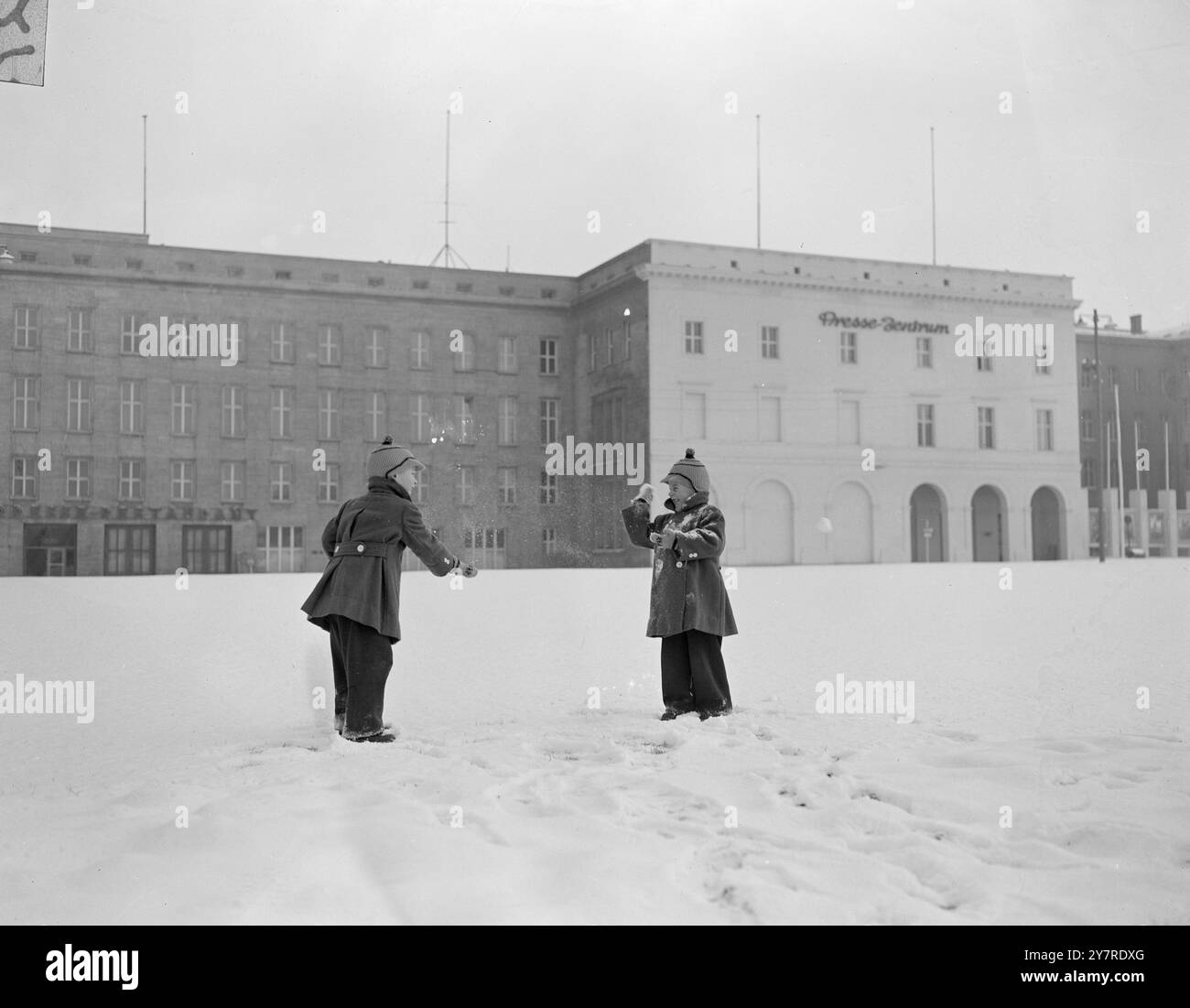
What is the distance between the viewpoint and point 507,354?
1597 cm

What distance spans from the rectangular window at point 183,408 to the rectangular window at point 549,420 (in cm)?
518

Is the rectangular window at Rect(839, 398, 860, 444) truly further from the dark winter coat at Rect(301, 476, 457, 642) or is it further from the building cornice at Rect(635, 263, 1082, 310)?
the dark winter coat at Rect(301, 476, 457, 642)

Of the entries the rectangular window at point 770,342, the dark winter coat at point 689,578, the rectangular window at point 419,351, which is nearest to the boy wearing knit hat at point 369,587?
the dark winter coat at point 689,578

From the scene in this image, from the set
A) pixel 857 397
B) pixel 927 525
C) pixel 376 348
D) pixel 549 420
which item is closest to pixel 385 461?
pixel 376 348

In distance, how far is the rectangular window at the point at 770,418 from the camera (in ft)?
51.3

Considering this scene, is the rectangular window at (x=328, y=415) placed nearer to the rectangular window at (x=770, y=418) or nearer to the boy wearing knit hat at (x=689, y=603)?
the rectangular window at (x=770, y=418)

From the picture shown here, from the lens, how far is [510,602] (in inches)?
443

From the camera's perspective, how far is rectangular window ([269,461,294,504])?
15.4 metres

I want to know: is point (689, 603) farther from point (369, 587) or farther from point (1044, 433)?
point (1044, 433)

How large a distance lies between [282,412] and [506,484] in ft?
11.7

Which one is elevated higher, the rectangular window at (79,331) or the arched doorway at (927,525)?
the rectangular window at (79,331)

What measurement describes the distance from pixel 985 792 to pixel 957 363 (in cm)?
1389

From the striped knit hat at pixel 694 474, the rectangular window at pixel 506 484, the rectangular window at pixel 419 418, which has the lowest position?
the striped knit hat at pixel 694 474

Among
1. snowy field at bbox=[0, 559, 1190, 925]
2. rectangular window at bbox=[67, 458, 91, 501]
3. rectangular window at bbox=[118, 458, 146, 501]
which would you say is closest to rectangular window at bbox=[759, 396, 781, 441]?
snowy field at bbox=[0, 559, 1190, 925]
